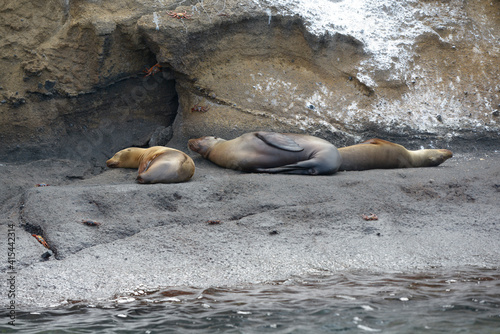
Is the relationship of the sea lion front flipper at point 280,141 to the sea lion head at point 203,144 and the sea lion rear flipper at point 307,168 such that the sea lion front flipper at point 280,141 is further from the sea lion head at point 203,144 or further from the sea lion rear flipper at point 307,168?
the sea lion head at point 203,144

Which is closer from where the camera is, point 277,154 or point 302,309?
point 302,309

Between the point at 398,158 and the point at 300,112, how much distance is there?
1.44 m

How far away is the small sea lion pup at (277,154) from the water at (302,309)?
9.11 ft

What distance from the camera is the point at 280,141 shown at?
640 centimetres

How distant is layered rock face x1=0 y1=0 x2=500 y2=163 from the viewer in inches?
269

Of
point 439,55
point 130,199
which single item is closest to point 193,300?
point 130,199

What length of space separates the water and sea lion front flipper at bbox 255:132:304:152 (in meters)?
3.01

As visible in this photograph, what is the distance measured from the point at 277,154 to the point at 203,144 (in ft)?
3.44

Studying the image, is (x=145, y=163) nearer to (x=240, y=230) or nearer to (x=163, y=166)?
(x=163, y=166)

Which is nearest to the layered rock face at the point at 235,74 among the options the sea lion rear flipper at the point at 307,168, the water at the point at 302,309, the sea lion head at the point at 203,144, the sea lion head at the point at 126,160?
the sea lion head at the point at 203,144

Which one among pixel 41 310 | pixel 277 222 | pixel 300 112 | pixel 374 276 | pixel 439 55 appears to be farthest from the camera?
pixel 439 55

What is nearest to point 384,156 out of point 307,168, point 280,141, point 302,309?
point 307,168

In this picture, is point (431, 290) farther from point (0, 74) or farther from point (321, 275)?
point (0, 74)

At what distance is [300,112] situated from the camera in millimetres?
7320
